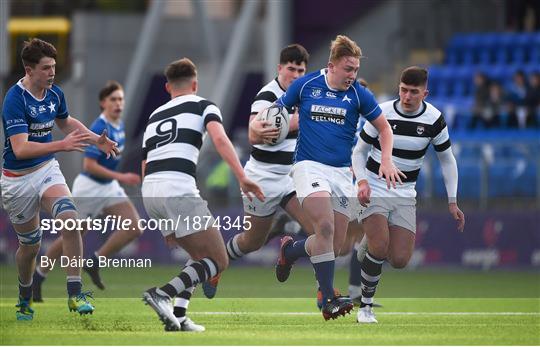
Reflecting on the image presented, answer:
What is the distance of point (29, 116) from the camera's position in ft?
39.5

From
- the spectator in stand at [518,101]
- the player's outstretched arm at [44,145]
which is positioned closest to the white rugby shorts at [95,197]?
the player's outstretched arm at [44,145]

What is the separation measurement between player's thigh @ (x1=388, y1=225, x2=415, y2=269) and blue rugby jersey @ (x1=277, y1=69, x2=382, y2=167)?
113cm

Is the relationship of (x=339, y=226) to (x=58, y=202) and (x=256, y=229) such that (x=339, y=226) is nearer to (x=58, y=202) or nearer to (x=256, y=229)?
(x=256, y=229)

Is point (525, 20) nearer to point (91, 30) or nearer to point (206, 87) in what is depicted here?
point (206, 87)

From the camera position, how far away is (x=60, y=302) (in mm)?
14883

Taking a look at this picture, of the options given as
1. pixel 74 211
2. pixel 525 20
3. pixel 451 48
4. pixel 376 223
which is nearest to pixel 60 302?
pixel 74 211

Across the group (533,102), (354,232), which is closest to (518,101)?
(533,102)

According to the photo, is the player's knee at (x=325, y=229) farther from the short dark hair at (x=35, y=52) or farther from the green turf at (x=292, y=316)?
the short dark hair at (x=35, y=52)

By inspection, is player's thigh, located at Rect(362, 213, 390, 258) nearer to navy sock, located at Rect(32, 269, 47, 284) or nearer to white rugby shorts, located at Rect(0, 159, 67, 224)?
white rugby shorts, located at Rect(0, 159, 67, 224)

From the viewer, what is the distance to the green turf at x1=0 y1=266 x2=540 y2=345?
10609 mm

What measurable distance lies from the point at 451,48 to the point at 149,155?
1861 centimetres

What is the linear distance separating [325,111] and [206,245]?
186cm

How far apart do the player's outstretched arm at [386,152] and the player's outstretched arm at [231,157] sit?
1378 mm

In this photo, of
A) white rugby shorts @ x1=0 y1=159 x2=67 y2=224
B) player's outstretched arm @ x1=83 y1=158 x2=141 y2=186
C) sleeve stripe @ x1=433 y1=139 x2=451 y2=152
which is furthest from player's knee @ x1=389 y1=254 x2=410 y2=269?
player's outstretched arm @ x1=83 y1=158 x2=141 y2=186
